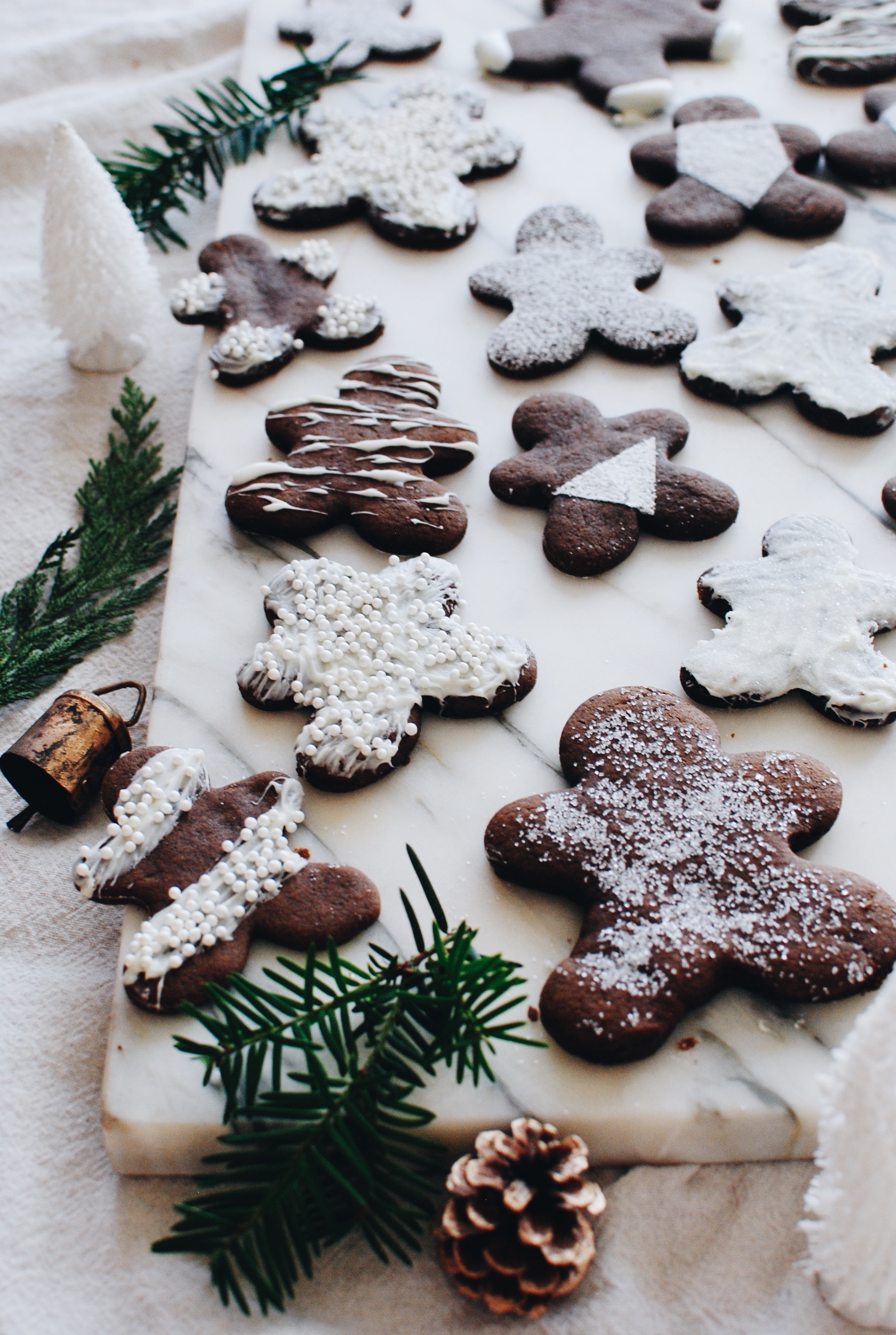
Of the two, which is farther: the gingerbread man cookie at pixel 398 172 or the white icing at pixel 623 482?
the gingerbread man cookie at pixel 398 172

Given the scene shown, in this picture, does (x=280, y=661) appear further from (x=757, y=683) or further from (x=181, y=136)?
(x=181, y=136)

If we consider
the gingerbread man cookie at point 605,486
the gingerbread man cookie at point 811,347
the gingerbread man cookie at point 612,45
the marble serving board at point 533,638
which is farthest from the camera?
the gingerbread man cookie at point 612,45

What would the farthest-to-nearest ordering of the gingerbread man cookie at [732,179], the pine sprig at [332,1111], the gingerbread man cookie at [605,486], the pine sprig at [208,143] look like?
the pine sprig at [208,143], the gingerbread man cookie at [732,179], the gingerbread man cookie at [605,486], the pine sprig at [332,1111]

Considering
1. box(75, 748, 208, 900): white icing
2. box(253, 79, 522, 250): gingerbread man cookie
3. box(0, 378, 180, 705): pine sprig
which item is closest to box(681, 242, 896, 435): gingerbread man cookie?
box(253, 79, 522, 250): gingerbread man cookie

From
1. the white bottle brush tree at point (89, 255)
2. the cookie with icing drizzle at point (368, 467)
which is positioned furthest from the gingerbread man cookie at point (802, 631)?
the white bottle brush tree at point (89, 255)

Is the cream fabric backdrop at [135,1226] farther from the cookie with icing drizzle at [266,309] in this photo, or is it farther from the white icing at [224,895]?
the cookie with icing drizzle at [266,309]

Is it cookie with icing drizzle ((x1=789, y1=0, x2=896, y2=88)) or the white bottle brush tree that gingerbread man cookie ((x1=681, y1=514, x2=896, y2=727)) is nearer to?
the white bottle brush tree

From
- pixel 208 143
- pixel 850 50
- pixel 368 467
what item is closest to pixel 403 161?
pixel 208 143

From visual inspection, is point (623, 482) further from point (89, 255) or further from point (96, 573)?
point (89, 255)
